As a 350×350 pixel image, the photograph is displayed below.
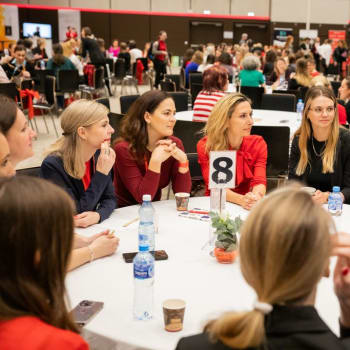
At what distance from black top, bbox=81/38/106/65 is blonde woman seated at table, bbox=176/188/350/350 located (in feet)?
40.2

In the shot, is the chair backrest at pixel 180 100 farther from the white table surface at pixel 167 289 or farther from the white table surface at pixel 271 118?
the white table surface at pixel 167 289

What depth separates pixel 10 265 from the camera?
3.86 ft

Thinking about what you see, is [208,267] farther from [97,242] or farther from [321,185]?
[321,185]

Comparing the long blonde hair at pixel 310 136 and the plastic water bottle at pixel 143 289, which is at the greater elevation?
the long blonde hair at pixel 310 136

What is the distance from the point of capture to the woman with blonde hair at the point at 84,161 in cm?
276

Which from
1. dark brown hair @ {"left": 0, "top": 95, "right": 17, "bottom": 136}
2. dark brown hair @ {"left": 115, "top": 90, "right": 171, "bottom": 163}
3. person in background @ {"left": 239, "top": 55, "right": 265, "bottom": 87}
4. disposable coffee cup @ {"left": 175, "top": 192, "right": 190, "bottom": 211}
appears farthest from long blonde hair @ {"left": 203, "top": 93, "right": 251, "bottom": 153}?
person in background @ {"left": 239, "top": 55, "right": 265, "bottom": 87}

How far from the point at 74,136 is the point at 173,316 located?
148cm

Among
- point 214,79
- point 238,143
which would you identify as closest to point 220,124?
point 238,143

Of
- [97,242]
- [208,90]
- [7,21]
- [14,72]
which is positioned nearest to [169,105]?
[97,242]

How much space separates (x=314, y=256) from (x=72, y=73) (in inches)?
353

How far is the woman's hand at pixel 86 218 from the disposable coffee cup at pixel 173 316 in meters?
1.05

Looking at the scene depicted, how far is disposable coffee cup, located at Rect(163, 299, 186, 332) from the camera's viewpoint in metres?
1.62

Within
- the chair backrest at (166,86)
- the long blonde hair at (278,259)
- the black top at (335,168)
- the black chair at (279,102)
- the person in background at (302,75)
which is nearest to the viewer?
the long blonde hair at (278,259)

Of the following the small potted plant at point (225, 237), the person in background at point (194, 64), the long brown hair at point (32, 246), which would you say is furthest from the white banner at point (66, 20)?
the long brown hair at point (32, 246)
